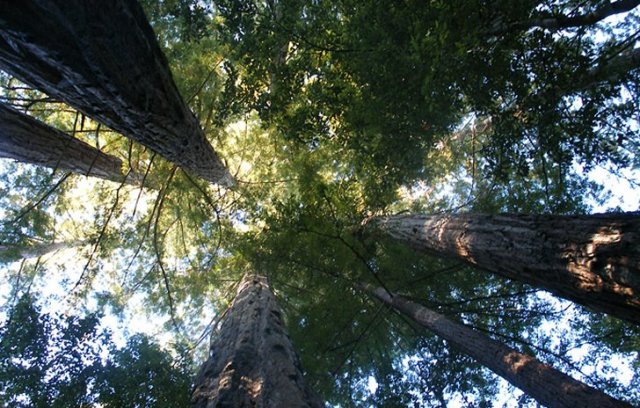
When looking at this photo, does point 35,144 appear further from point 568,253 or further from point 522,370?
point 522,370

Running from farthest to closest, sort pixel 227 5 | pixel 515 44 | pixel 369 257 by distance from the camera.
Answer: pixel 369 257 < pixel 227 5 < pixel 515 44

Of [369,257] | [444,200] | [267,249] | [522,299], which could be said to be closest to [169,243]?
[267,249]

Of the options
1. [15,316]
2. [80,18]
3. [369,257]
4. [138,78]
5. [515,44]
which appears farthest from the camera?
[369,257]

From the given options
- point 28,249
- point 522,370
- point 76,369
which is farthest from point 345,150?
point 28,249

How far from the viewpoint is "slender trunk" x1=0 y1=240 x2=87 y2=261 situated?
8.39m

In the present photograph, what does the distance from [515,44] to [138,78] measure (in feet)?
11.4

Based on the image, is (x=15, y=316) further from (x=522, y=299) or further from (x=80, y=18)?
(x=522, y=299)

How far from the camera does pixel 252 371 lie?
8.80 feet

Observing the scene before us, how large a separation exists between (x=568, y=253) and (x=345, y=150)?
13.8 feet

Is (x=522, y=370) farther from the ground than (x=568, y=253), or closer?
closer

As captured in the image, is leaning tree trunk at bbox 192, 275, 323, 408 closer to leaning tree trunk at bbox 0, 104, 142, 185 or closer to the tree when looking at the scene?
leaning tree trunk at bbox 0, 104, 142, 185

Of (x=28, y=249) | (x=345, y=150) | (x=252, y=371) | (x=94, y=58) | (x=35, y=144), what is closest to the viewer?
(x=94, y=58)

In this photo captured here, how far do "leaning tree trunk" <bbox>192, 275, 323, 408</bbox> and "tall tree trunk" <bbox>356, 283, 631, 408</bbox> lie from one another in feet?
8.28

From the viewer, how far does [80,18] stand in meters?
1.90
